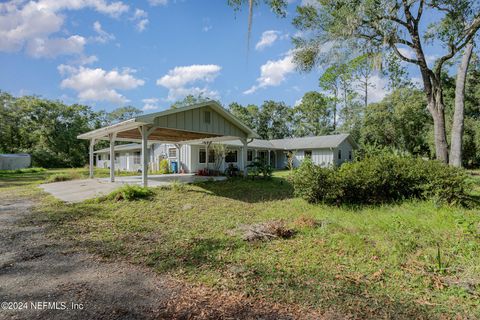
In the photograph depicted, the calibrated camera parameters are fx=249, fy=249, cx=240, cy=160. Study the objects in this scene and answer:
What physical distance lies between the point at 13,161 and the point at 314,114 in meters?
39.7

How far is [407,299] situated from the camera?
109 inches

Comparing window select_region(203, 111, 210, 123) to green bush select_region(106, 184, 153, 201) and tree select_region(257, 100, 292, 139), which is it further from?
tree select_region(257, 100, 292, 139)

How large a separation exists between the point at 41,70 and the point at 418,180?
24135 millimetres

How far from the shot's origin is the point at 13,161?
1099 inches

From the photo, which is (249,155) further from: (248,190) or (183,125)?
(183,125)

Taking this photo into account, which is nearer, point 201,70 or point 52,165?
point 201,70

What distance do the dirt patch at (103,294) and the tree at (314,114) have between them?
37.5 metres

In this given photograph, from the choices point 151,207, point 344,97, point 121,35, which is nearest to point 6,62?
point 121,35

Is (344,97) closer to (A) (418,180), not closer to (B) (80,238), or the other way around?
(A) (418,180)

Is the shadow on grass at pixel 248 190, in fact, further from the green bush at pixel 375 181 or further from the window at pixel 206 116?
the window at pixel 206 116

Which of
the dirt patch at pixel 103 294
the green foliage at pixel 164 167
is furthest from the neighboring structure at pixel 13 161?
the dirt patch at pixel 103 294

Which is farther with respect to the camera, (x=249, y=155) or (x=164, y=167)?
(x=249, y=155)

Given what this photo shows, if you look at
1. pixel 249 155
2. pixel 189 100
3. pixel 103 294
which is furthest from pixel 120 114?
pixel 103 294

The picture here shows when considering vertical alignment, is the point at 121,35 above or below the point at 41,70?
below
